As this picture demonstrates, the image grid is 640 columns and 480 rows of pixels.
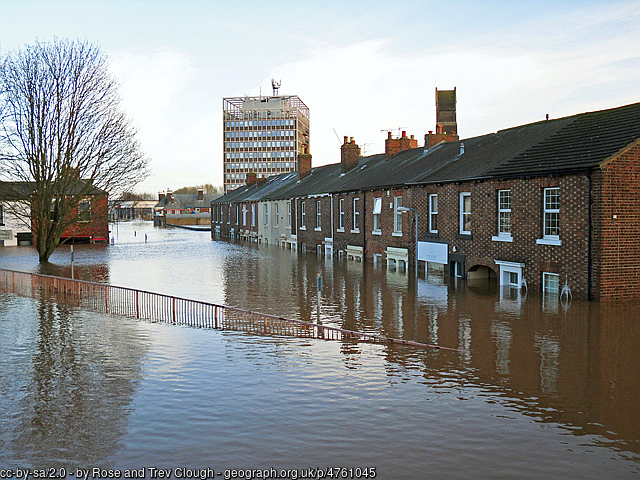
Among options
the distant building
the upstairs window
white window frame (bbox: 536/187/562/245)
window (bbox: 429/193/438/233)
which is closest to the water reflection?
white window frame (bbox: 536/187/562/245)

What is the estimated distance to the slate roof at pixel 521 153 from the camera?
18.9 meters

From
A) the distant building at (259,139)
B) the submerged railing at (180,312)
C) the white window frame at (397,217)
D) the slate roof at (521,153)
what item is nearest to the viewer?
the submerged railing at (180,312)

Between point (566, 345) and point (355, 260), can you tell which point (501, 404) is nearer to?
point (566, 345)

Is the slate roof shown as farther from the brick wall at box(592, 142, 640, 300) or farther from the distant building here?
the distant building

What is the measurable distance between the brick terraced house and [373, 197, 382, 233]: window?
6cm

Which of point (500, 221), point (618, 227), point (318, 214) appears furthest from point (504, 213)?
point (318, 214)

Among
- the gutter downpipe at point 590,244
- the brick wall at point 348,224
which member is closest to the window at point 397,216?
the brick wall at point 348,224

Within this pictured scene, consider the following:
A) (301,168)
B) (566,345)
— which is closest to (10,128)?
(301,168)

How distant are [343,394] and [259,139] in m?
152

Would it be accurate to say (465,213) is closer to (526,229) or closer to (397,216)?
(526,229)

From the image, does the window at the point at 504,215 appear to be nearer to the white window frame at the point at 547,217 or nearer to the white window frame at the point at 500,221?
the white window frame at the point at 500,221

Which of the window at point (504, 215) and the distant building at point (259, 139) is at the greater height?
the distant building at point (259, 139)

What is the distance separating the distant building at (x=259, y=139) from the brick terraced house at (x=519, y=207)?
11981 centimetres

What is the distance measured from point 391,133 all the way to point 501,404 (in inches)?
1336
